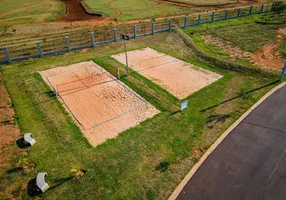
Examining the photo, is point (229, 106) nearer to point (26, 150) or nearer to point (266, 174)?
point (266, 174)

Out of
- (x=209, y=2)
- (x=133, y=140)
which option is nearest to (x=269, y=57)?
(x=133, y=140)

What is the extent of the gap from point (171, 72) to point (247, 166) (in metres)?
10.3

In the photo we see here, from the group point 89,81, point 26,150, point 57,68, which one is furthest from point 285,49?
point 26,150

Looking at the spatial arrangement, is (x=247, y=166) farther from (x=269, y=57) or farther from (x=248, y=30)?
(x=248, y=30)

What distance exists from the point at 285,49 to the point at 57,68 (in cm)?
2217

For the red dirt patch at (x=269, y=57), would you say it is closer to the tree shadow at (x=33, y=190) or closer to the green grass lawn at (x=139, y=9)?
the tree shadow at (x=33, y=190)

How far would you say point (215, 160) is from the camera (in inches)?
392

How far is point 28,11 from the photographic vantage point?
42.2 meters

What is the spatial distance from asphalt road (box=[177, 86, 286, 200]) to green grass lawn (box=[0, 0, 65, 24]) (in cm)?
3603

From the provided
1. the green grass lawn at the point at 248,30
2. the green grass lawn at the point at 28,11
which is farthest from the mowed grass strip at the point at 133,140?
the green grass lawn at the point at 28,11

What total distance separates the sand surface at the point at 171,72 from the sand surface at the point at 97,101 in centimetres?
261

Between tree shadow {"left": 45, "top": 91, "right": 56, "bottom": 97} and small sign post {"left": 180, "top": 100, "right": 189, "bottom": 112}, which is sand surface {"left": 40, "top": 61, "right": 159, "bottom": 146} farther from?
small sign post {"left": 180, "top": 100, "right": 189, "bottom": 112}

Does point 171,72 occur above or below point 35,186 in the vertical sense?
above

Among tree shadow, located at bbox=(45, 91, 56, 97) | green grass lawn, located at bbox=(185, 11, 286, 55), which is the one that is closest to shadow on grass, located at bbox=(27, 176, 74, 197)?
tree shadow, located at bbox=(45, 91, 56, 97)
